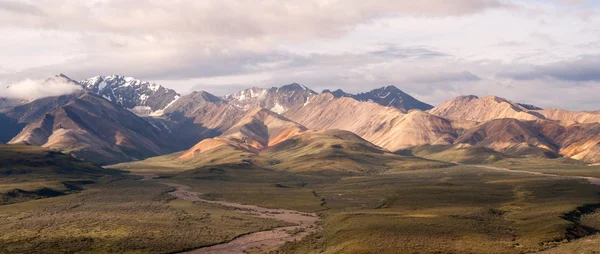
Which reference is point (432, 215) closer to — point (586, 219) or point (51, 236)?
point (586, 219)

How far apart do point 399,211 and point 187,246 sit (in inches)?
2393

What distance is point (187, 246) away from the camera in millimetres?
114312

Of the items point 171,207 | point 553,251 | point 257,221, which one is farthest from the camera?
point 171,207

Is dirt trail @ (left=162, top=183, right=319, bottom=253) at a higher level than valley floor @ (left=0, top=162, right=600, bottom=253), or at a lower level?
lower

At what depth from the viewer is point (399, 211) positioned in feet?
514

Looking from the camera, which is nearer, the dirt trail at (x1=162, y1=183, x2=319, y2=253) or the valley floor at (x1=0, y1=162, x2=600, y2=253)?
the valley floor at (x1=0, y1=162, x2=600, y2=253)

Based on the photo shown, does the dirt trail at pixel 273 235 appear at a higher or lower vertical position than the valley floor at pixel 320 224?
lower

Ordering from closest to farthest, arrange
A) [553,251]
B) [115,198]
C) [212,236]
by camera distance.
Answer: [553,251]
[212,236]
[115,198]

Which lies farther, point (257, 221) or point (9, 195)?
point (9, 195)

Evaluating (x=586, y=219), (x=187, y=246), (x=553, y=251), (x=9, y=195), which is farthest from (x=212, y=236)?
(x=9, y=195)

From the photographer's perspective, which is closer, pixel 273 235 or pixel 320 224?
pixel 273 235

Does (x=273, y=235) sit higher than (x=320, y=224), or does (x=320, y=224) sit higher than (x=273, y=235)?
(x=273, y=235)

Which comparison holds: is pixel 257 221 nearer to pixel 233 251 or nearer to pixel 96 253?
pixel 233 251

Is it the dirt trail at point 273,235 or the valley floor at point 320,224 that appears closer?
the valley floor at point 320,224
